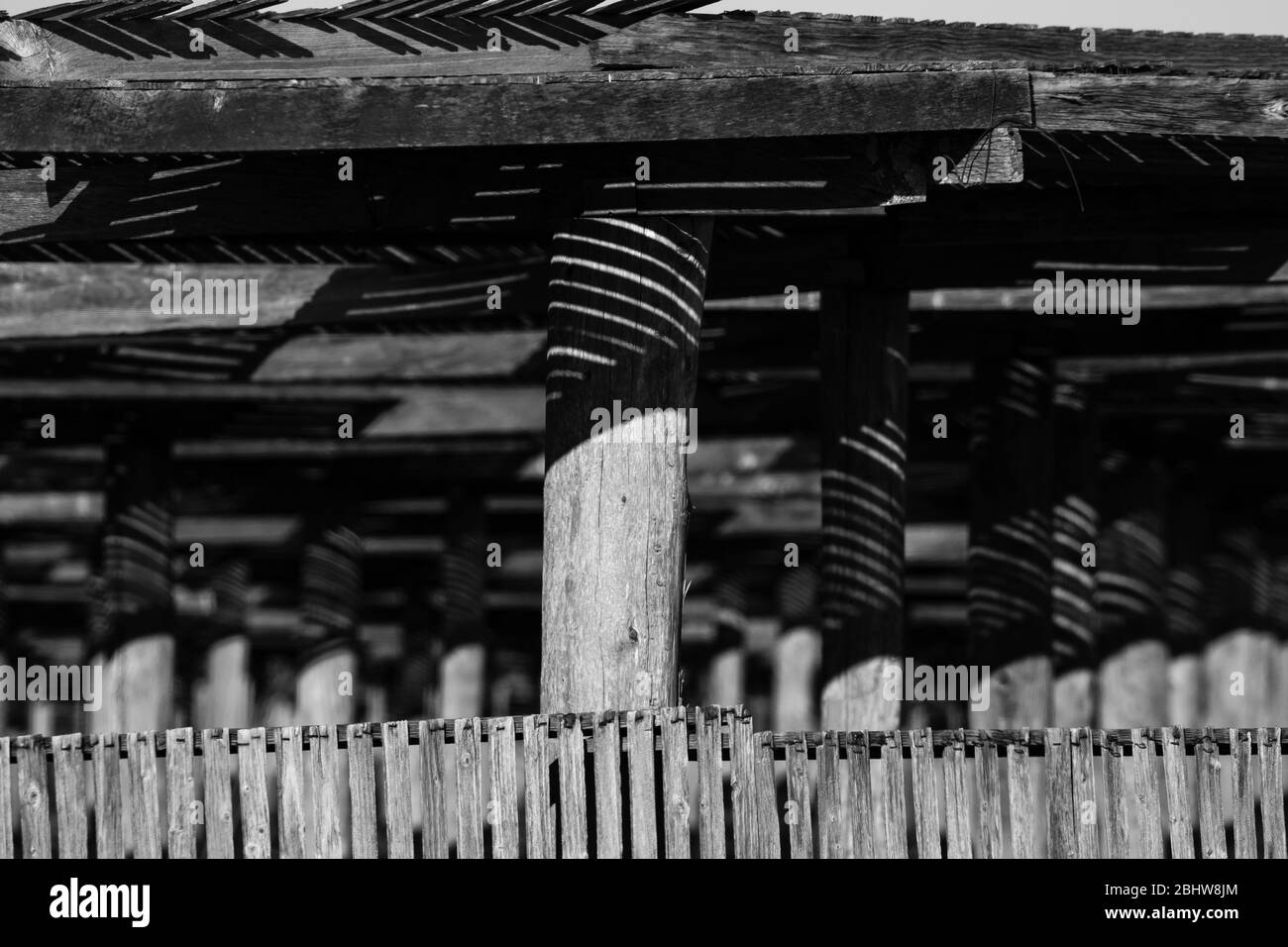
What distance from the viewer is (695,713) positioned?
17.6ft

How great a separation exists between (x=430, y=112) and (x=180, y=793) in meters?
2.14

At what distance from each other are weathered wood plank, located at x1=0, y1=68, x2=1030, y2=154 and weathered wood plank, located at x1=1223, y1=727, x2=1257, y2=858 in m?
2.08

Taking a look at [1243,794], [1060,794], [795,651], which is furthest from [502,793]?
[795,651]

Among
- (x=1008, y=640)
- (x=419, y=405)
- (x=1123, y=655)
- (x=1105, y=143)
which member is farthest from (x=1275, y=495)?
(x=1105, y=143)

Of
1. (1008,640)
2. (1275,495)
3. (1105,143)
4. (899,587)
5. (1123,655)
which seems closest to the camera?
(1105,143)

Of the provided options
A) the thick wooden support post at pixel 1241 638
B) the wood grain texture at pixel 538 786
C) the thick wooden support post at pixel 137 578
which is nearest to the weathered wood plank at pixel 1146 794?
the wood grain texture at pixel 538 786

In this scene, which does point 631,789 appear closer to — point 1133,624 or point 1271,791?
point 1271,791

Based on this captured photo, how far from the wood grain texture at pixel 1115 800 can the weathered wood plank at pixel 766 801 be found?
36.9 inches

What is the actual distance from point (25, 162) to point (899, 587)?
12.4 feet

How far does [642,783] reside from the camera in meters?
5.36

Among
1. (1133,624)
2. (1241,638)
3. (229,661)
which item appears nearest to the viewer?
(1133,624)

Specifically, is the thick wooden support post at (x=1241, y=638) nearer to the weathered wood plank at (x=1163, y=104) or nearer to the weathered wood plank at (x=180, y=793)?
the weathered wood plank at (x=1163, y=104)

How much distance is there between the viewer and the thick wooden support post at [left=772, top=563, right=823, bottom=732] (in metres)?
15.0
